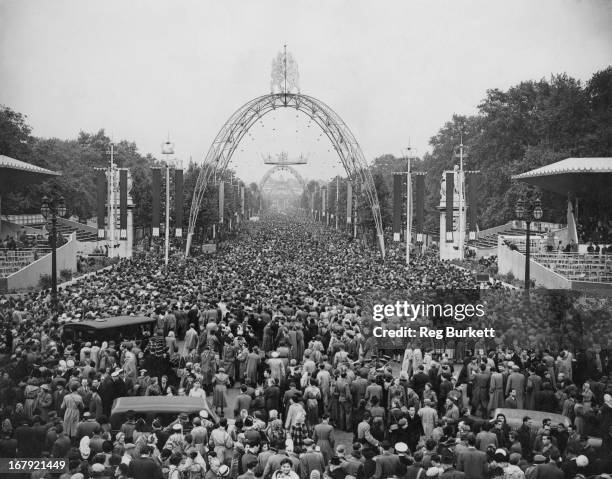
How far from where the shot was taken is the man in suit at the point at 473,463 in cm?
1073

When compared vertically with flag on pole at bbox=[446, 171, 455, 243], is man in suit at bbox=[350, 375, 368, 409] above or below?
below

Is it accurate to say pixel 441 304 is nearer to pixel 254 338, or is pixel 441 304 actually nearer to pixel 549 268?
pixel 254 338

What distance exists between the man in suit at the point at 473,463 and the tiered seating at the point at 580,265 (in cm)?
2541

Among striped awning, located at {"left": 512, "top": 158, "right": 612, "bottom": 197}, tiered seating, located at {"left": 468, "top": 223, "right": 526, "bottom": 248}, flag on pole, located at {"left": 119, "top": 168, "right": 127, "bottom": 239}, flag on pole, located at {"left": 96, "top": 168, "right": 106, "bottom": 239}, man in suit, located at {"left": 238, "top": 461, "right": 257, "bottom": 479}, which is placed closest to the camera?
man in suit, located at {"left": 238, "top": 461, "right": 257, "bottom": 479}

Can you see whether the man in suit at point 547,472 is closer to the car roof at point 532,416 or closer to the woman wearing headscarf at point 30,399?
the car roof at point 532,416

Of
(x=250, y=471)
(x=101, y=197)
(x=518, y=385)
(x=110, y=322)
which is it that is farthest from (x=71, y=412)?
(x=101, y=197)

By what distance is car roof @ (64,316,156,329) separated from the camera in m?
18.7

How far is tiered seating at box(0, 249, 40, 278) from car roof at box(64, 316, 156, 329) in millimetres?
17148

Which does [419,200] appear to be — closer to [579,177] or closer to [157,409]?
[579,177]

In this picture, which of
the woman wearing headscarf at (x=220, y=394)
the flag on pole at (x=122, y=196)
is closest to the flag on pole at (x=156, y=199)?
the flag on pole at (x=122, y=196)

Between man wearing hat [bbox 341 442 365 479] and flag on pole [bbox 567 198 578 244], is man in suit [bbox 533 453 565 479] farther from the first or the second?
flag on pole [bbox 567 198 578 244]

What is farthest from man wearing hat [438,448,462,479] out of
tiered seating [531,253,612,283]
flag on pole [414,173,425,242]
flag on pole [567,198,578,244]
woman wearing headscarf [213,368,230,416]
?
flag on pole [414,173,425,242]

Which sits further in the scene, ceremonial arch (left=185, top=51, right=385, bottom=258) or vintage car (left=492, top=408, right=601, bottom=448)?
ceremonial arch (left=185, top=51, right=385, bottom=258)

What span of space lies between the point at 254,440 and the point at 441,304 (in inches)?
425
